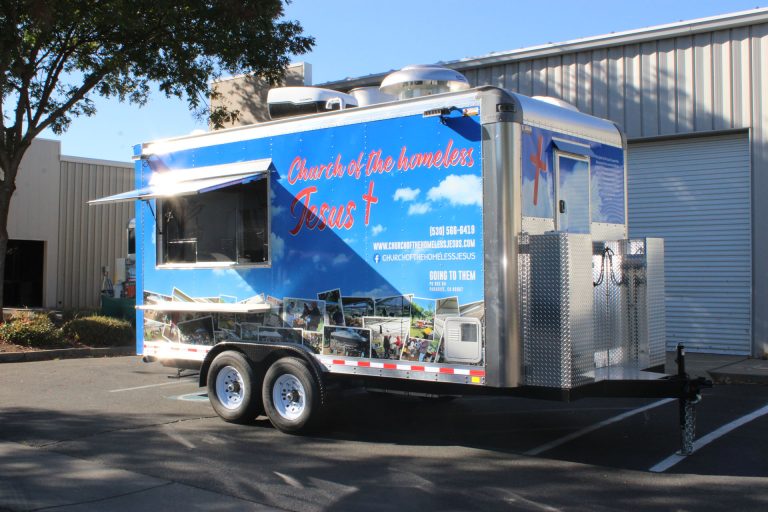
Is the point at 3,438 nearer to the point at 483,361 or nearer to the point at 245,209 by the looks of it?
the point at 245,209

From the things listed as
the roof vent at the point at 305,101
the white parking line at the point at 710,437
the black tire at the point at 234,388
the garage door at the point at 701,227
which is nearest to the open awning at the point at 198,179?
the roof vent at the point at 305,101

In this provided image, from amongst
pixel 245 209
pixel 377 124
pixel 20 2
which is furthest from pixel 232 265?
pixel 20 2

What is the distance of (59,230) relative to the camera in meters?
25.9

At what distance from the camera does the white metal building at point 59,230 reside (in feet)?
82.4

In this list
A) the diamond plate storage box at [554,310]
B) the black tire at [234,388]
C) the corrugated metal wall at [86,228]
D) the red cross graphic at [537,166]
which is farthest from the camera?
the corrugated metal wall at [86,228]

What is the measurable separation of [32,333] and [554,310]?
38.1 feet

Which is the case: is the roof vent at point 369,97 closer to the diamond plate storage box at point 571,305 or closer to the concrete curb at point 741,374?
the diamond plate storage box at point 571,305

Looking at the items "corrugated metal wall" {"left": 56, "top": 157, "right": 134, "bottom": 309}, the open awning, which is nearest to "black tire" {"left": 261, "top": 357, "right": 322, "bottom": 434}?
the open awning

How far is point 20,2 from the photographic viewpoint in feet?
46.9

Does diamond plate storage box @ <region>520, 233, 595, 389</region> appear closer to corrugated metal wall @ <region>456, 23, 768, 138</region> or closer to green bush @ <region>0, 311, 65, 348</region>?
corrugated metal wall @ <region>456, 23, 768, 138</region>

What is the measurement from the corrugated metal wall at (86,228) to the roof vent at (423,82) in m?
20.8

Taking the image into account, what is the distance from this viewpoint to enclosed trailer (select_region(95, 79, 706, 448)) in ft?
21.5

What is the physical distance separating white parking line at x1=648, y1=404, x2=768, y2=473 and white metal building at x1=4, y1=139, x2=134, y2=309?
22761mm

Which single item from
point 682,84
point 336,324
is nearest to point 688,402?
point 336,324
